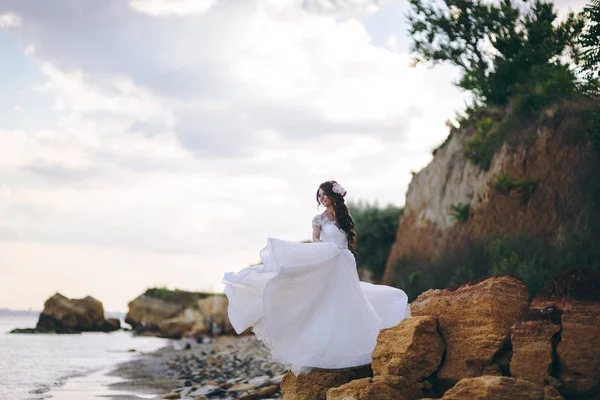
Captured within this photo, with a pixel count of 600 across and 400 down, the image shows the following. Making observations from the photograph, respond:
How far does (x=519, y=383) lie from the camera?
5301 mm

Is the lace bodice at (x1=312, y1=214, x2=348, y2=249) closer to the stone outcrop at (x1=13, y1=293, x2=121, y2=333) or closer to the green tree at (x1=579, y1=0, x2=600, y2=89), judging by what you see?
the green tree at (x1=579, y1=0, x2=600, y2=89)

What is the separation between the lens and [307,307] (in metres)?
7.66

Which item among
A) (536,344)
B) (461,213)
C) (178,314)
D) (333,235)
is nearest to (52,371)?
(333,235)

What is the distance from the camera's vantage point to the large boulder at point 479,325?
255 inches

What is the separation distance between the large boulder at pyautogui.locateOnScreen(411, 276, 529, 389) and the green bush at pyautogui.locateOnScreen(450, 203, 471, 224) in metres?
10.7

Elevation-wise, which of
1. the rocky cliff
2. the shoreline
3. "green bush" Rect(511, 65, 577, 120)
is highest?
"green bush" Rect(511, 65, 577, 120)

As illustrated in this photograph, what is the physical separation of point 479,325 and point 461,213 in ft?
36.8

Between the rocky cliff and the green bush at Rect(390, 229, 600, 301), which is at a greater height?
the green bush at Rect(390, 229, 600, 301)

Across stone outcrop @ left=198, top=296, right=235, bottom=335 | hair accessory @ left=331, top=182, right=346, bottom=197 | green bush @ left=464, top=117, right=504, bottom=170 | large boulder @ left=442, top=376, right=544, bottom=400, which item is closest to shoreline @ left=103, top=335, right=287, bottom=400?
hair accessory @ left=331, top=182, right=346, bottom=197

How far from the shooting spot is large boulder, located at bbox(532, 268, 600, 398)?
5785mm

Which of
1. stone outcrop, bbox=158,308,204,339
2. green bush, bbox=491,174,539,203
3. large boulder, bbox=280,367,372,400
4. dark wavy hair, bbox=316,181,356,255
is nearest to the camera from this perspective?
large boulder, bbox=280,367,372,400

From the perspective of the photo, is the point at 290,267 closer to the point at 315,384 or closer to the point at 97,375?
the point at 315,384

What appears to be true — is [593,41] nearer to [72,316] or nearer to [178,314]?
[178,314]

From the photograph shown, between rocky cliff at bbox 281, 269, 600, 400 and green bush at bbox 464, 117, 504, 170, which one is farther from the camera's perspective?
green bush at bbox 464, 117, 504, 170
